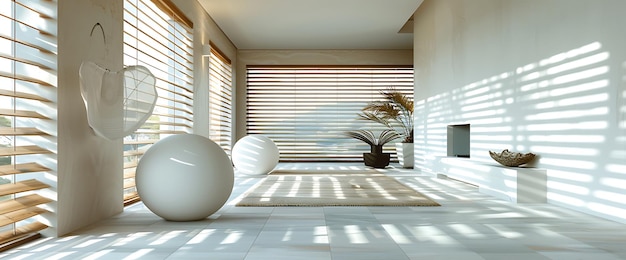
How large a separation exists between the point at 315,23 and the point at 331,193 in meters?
4.72

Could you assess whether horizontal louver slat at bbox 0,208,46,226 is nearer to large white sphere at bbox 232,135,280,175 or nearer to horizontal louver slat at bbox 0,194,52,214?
horizontal louver slat at bbox 0,194,52,214

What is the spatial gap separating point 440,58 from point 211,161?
16.3 ft

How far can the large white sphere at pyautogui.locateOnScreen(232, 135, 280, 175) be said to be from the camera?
7840mm

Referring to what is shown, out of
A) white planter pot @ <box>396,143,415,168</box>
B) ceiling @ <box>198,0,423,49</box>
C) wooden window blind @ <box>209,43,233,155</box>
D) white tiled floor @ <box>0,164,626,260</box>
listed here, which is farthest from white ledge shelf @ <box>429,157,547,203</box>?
wooden window blind @ <box>209,43,233,155</box>

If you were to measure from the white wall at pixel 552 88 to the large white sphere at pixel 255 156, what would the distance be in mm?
2750

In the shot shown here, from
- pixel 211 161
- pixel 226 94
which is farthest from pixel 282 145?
pixel 211 161

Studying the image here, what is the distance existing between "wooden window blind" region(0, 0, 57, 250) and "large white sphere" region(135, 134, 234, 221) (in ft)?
2.04

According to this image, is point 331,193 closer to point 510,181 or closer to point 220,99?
point 510,181

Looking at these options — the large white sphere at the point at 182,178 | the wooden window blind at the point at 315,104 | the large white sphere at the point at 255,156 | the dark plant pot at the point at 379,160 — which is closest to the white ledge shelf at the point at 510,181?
the large white sphere at the point at 182,178

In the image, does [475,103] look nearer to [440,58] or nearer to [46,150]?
[440,58]

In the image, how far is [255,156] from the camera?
25.7ft

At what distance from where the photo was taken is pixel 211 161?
3568 millimetres

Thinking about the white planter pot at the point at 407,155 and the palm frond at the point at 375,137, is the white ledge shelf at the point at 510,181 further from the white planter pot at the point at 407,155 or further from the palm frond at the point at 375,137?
the palm frond at the point at 375,137

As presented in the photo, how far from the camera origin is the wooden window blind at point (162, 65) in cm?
526
